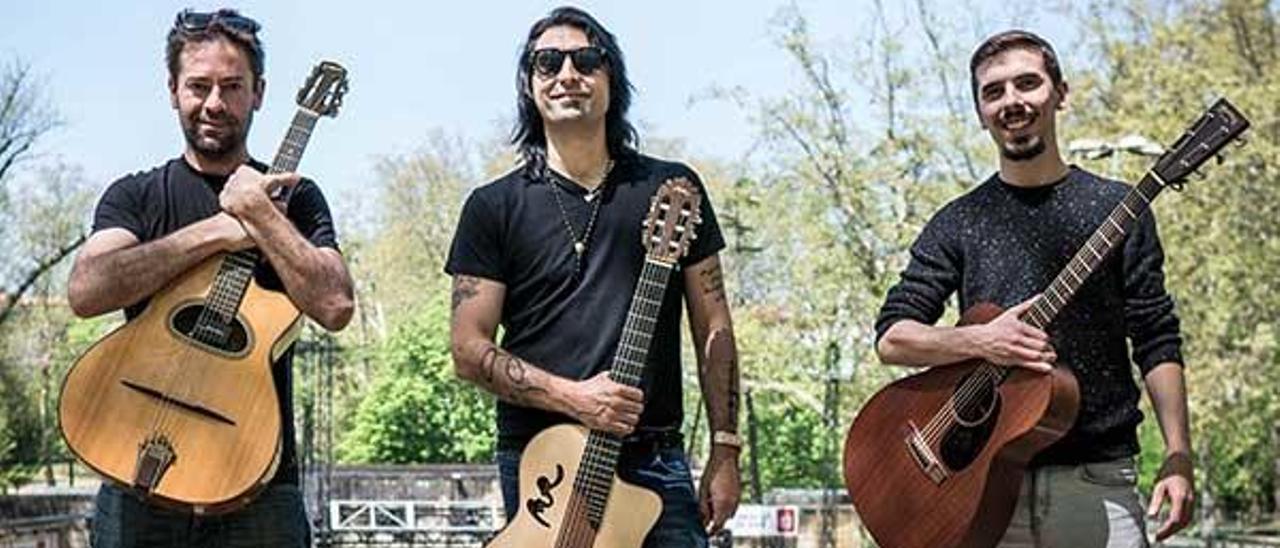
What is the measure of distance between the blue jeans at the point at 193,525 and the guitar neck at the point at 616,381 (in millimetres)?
646

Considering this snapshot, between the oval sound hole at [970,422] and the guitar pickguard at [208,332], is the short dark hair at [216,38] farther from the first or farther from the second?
the oval sound hole at [970,422]

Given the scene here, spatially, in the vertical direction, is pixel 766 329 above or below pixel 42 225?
below

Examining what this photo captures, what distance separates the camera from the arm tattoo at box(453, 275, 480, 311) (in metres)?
3.76

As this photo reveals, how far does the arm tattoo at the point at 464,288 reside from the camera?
3.76 m

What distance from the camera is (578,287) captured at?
3.73 m

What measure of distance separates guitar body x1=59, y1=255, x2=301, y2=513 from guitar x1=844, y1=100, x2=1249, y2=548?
142cm

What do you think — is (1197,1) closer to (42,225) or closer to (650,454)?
(650,454)

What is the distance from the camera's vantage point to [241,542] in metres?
3.55

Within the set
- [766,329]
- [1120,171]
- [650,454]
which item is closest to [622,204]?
[650,454]

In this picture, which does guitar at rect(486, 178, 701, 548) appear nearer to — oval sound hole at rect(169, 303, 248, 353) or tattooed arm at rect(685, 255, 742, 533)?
tattooed arm at rect(685, 255, 742, 533)

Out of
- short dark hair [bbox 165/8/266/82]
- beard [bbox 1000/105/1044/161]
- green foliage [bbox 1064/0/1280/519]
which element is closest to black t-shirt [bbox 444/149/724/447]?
short dark hair [bbox 165/8/266/82]

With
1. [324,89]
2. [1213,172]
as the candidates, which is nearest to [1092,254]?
[324,89]

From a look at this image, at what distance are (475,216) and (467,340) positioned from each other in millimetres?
284

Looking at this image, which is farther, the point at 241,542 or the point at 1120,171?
the point at 1120,171
